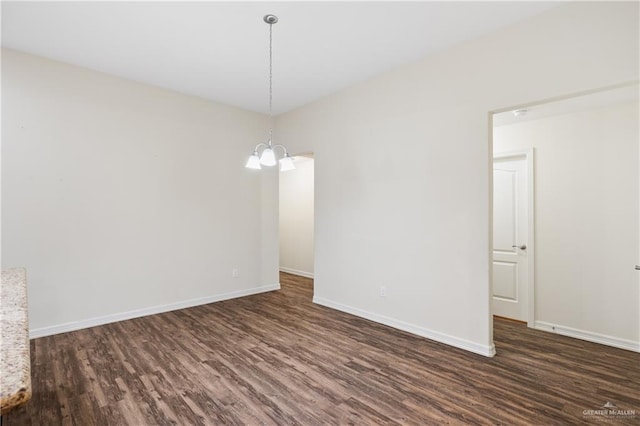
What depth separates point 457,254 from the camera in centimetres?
325

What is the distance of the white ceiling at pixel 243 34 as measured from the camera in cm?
265

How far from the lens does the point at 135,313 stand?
13.4 ft

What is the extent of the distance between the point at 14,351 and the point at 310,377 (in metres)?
2.02

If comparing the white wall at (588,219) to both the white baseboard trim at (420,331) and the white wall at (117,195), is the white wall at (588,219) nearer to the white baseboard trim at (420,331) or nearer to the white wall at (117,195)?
the white baseboard trim at (420,331)

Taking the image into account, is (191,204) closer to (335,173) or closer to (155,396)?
(335,173)

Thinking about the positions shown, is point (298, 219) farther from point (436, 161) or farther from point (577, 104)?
point (577, 104)

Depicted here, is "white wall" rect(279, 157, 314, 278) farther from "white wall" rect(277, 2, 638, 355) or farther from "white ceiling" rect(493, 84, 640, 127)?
"white ceiling" rect(493, 84, 640, 127)

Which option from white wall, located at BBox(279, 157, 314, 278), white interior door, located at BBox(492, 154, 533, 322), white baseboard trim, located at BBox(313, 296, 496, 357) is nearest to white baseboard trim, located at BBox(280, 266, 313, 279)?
Answer: white wall, located at BBox(279, 157, 314, 278)

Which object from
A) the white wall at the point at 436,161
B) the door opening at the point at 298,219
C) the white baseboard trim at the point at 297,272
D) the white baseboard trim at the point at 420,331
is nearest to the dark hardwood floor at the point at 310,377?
the white baseboard trim at the point at 420,331

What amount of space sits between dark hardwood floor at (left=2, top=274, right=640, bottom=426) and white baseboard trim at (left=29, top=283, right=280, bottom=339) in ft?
0.38

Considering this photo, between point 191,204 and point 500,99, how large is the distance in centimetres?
405

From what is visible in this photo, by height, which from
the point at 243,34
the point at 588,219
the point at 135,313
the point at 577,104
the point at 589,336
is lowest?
the point at 589,336

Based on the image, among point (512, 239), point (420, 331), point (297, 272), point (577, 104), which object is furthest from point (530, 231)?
point (297, 272)

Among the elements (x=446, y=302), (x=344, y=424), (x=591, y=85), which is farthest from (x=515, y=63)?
(x=344, y=424)
